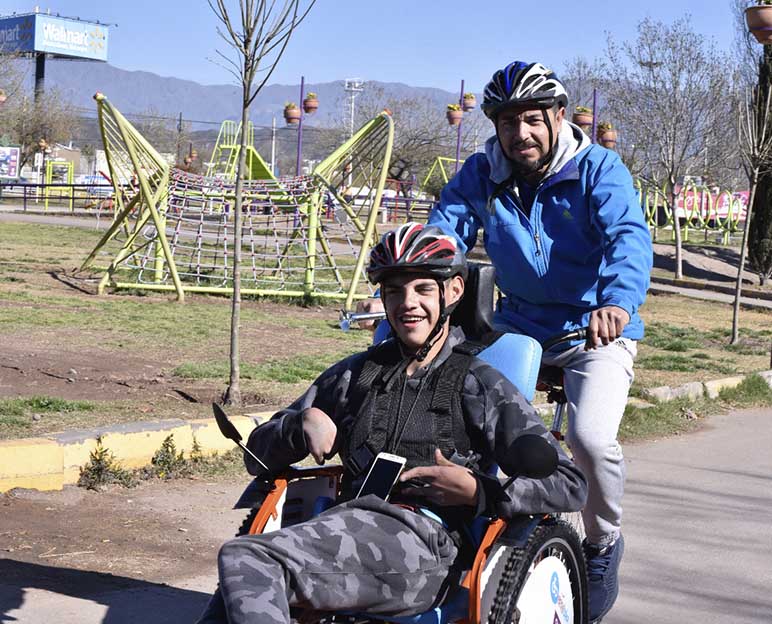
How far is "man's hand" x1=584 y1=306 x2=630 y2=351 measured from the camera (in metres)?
3.82

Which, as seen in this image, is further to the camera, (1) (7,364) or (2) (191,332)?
(2) (191,332)

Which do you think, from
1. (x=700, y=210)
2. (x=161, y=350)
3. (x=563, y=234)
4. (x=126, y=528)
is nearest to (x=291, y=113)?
(x=700, y=210)

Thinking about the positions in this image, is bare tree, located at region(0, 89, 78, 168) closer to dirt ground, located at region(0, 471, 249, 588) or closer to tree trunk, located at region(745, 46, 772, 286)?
tree trunk, located at region(745, 46, 772, 286)

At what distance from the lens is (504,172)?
430 centimetres

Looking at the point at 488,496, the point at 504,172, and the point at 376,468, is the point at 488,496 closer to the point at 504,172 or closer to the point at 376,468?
the point at 376,468

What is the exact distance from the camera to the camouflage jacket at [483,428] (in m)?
3.30

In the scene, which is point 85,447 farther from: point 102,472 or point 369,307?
point 369,307

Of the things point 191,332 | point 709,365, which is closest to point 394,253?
point 191,332

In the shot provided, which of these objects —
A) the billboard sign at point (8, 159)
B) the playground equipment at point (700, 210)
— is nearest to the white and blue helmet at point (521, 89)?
the playground equipment at point (700, 210)

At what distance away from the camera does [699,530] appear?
20.4ft

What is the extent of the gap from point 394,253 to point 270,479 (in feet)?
2.39

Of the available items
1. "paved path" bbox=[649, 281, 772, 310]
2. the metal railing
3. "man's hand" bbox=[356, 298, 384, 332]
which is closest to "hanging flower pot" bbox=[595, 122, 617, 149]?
"paved path" bbox=[649, 281, 772, 310]

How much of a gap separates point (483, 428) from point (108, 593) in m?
1.88

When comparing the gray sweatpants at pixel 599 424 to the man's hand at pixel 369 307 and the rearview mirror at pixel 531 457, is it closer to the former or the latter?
the man's hand at pixel 369 307
